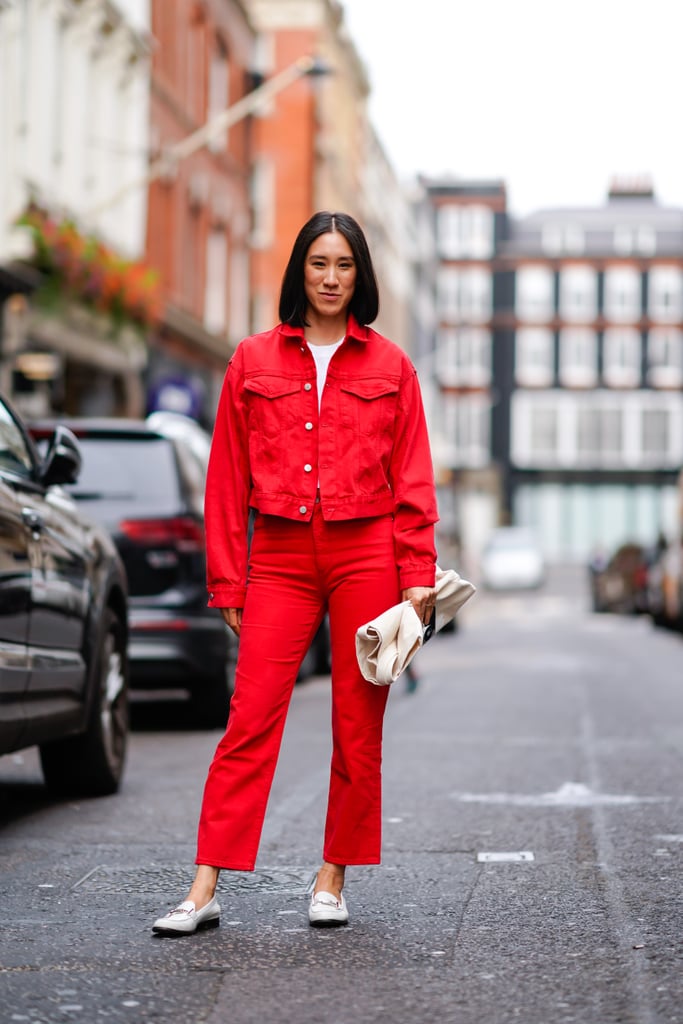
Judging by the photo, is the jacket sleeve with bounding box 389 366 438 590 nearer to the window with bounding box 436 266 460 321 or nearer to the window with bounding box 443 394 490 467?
the window with bounding box 443 394 490 467

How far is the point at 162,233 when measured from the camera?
32.8m

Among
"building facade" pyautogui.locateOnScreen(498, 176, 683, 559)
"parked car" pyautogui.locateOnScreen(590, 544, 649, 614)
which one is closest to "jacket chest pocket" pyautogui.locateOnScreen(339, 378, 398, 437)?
"parked car" pyautogui.locateOnScreen(590, 544, 649, 614)

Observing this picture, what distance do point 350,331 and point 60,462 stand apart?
2.50 m

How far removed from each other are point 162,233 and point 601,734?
22.5m

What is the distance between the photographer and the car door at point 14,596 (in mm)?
6590

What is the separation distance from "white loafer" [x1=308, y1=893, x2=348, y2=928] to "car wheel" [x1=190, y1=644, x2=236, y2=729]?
5.99 metres

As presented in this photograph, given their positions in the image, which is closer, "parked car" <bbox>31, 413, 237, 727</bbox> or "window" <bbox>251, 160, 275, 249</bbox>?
"parked car" <bbox>31, 413, 237, 727</bbox>

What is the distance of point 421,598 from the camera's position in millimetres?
5133

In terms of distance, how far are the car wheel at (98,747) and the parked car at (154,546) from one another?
245cm

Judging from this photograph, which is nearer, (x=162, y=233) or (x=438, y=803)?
(x=438, y=803)

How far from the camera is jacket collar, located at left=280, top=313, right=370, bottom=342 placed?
5.20 metres

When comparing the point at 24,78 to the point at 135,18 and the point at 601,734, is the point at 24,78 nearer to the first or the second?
the point at 135,18

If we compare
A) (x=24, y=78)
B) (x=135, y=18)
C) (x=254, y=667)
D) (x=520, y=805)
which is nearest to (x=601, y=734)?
(x=520, y=805)

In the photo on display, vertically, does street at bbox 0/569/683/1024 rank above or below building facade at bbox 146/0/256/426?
below
